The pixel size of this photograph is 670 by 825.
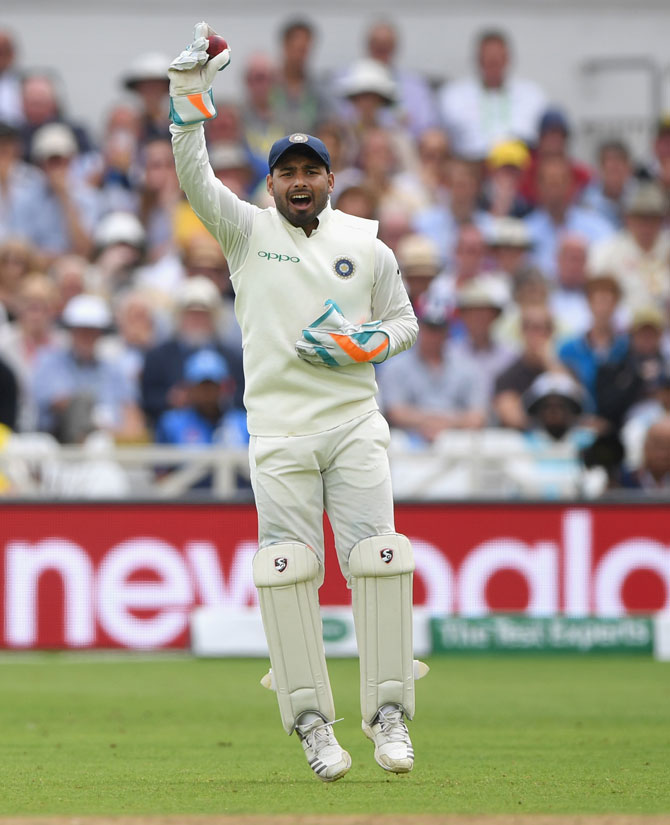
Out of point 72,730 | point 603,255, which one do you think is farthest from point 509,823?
point 603,255

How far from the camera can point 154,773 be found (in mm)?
5957

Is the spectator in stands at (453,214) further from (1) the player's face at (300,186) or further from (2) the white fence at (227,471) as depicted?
(1) the player's face at (300,186)

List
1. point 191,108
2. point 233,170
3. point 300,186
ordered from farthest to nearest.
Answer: point 233,170 < point 300,186 < point 191,108

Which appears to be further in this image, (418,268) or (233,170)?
(233,170)

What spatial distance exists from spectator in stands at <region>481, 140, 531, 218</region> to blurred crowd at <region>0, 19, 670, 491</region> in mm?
27

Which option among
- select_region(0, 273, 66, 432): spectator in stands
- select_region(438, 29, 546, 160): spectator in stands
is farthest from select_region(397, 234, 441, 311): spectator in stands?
select_region(438, 29, 546, 160): spectator in stands

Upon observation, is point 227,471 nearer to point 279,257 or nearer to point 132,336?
point 132,336

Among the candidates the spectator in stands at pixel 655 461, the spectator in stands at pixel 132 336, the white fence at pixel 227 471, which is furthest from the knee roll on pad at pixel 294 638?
the spectator in stands at pixel 132 336

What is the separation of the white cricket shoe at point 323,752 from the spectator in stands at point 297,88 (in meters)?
9.71

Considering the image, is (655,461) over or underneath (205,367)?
underneath

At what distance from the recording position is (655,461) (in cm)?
1142

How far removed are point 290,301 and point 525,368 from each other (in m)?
6.87

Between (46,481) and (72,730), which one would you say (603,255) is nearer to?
(46,481)

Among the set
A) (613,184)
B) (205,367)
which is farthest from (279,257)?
(613,184)
